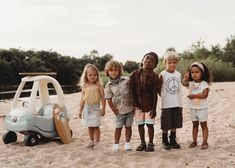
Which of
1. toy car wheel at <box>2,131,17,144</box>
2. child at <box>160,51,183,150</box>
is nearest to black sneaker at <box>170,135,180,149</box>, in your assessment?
child at <box>160,51,183,150</box>

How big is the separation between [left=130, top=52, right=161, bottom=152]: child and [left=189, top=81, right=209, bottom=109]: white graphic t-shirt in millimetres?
581

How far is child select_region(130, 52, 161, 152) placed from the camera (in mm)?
6598

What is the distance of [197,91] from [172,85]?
16.6 inches

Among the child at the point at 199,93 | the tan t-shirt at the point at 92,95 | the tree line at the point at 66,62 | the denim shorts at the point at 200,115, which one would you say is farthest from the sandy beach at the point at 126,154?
the tree line at the point at 66,62

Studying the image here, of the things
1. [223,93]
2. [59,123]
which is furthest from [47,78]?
[223,93]

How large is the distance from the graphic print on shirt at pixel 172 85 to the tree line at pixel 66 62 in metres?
14.4

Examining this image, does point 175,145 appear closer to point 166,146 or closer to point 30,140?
point 166,146

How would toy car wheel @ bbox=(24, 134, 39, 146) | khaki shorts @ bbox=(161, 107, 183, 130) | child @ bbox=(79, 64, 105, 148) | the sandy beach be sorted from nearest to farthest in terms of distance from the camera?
the sandy beach < khaki shorts @ bbox=(161, 107, 183, 130) < child @ bbox=(79, 64, 105, 148) < toy car wheel @ bbox=(24, 134, 39, 146)

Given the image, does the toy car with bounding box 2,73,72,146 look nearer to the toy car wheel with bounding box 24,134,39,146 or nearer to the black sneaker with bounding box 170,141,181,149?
the toy car wheel with bounding box 24,134,39,146

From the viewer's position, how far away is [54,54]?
5828cm

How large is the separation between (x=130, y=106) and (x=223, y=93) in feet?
21.6

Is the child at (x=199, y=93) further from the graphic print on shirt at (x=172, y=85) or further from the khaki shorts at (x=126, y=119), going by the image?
the khaki shorts at (x=126, y=119)

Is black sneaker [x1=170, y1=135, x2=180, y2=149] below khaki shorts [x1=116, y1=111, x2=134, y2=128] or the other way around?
below

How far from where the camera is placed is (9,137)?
8289 mm
